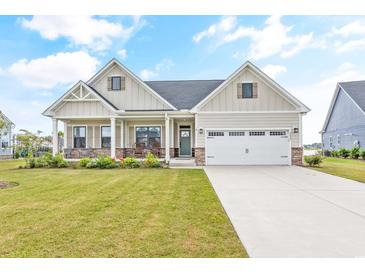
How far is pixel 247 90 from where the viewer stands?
14.5m

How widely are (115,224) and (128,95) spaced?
516 inches

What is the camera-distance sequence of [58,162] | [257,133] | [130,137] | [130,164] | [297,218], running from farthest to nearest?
1. [130,137]
2. [257,133]
3. [58,162]
4. [130,164]
5. [297,218]

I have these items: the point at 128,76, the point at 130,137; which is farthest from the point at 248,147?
the point at 128,76

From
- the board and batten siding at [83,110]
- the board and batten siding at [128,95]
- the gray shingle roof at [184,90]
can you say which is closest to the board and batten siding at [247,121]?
the gray shingle roof at [184,90]

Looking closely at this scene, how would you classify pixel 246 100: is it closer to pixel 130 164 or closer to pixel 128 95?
pixel 128 95

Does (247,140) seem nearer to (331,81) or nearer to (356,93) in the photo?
(356,93)

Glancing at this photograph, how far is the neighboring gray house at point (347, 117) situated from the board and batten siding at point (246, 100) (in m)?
13.3

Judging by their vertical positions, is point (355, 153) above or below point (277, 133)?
below

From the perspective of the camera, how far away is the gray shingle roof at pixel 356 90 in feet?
74.8

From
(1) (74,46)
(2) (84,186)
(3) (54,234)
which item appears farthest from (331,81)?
(3) (54,234)

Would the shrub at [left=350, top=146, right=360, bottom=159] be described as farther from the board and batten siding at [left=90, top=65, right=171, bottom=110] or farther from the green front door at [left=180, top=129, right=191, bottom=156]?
the board and batten siding at [left=90, top=65, right=171, bottom=110]

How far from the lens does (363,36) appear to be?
11.3 m
